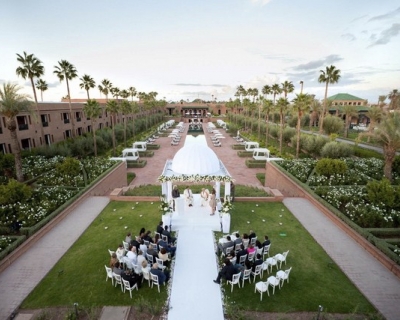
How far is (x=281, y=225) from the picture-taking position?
13.8 meters

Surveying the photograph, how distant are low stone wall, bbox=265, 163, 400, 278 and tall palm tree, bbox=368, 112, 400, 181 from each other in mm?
7535

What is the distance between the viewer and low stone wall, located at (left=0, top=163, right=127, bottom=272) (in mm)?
10624

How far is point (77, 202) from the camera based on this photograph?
16438 millimetres

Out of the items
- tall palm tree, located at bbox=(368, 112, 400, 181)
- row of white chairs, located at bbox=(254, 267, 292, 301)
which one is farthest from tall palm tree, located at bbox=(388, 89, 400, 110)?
row of white chairs, located at bbox=(254, 267, 292, 301)

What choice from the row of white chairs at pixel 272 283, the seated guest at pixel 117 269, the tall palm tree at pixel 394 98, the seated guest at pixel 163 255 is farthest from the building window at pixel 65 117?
the tall palm tree at pixel 394 98

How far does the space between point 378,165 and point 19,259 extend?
2773cm

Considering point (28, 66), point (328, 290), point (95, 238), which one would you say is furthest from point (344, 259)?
point (28, 66)

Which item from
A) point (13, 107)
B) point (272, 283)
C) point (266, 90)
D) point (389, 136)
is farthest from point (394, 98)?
point (13, 107)

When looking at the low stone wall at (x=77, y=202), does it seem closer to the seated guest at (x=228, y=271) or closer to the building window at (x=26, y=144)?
the seated guest at (x=228, y=271)

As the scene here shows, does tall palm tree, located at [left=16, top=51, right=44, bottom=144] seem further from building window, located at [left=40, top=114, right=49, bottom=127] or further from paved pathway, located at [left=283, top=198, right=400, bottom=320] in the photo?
paved pathway, located at [left=283, top=198, right=400, bottom=320]

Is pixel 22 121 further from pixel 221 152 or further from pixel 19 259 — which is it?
pixel 221 152

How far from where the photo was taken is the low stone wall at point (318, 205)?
1027 cm

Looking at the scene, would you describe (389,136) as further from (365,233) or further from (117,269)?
(117,269)

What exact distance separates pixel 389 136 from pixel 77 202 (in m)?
24.2
